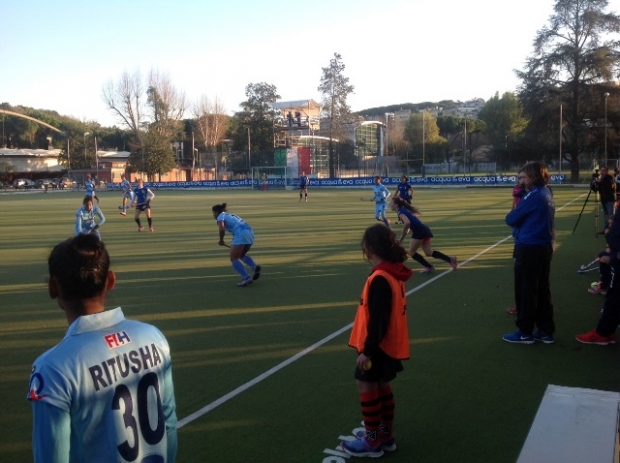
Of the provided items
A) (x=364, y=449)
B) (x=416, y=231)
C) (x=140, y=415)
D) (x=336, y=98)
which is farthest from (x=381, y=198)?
(x=336, y=98)

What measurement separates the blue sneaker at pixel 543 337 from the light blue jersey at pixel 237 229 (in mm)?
5466

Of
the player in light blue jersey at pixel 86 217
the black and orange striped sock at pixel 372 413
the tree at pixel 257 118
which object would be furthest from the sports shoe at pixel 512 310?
the tree at pixel 257 118

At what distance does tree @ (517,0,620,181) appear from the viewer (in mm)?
53969

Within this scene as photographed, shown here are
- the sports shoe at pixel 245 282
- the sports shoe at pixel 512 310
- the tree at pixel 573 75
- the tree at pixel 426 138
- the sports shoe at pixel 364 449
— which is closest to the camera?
the sports shoe at pixel 364 449

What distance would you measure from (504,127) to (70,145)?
6930 centimetres

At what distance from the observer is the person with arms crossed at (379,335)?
13.2ft

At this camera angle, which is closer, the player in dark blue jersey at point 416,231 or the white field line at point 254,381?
the white field line at point 254,381

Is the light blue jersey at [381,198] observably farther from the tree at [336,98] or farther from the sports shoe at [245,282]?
the tree at [336,98]

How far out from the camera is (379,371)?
4.14m

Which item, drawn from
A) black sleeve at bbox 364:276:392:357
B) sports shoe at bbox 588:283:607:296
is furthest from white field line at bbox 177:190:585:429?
sports shoe at bbox 588:283:607:296

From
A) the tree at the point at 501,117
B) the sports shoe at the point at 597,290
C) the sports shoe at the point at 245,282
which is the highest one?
the tree at the point at 501,117

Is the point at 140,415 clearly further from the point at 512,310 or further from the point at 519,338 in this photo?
the point at 512,310

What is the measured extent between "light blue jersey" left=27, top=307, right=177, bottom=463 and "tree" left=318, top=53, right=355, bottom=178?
75.0 m

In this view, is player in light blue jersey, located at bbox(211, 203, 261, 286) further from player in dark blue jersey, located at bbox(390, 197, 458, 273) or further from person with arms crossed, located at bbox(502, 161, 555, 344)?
person with arms crossed, located at bbox(502, 161, 555, 344)
